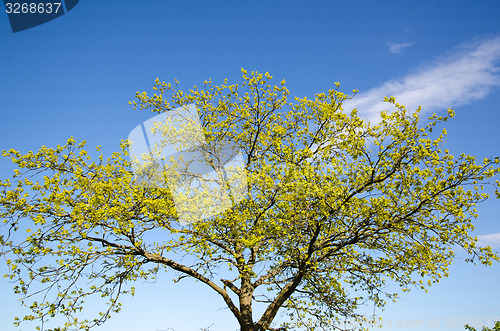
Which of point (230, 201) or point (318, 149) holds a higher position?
point (318, 149)

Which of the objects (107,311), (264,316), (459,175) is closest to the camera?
(459,175)

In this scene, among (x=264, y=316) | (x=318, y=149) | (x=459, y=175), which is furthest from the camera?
(x=318, y=149)

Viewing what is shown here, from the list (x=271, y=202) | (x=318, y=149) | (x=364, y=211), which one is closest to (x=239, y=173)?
(x=271, y=202)

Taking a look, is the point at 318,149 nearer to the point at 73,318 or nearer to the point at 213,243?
the point at 213,243

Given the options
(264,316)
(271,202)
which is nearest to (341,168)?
(271,202)

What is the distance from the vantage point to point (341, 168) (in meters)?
14.5

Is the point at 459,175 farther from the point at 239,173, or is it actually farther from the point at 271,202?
the point at 239,173

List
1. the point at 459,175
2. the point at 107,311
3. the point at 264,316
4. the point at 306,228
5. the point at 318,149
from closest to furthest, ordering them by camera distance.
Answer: the point at 459,175
the point at 306,228
the point at 107,311
the point at 264,316
the point at 318,149

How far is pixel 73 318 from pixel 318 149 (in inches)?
498

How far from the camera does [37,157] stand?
14.9m

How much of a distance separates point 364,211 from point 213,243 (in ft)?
21.0

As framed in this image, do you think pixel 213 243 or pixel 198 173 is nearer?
pixel 213 243

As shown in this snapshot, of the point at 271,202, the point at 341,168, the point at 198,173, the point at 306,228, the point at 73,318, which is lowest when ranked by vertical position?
the point at 73,318

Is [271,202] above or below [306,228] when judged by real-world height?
above
